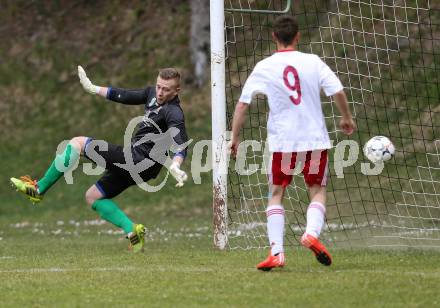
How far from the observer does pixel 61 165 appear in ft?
35.3

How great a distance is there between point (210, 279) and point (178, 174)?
1.59m

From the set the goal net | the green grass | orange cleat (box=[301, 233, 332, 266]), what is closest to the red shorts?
orange cleat (box=[301, 233, 332, 266])

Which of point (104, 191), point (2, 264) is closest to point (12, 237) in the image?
point (104, 191)

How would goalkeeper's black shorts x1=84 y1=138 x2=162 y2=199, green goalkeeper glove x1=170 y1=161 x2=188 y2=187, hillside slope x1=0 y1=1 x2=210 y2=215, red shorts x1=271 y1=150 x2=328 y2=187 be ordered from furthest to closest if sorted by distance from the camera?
hillside slope x1=0 y1=1 x2=210 y2=215, goalkeeper's black shorts x1=84 y1=138 x2=162 y2=199, green goalkeeper glove x1=170 y1=161 x2=188 y2=187, red shorts x1=271 y1=150 x2=328 y2=187

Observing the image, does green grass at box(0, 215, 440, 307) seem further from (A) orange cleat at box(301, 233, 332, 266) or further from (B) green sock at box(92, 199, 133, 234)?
(B) green sock at box(92, 199, 133, 234)

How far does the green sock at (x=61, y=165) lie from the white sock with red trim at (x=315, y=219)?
3242mm

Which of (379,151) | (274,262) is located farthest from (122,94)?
(274,262)

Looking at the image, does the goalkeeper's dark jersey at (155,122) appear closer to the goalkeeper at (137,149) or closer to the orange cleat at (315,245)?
the goalkeeper at (137,149)

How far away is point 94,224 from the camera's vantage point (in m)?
18.2

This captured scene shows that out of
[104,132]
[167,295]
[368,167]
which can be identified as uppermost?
[104,132]

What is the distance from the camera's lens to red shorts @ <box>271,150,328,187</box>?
8406 millimetres

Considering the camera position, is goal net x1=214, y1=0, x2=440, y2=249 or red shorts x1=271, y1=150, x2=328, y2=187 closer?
red shorts x1=271, y1=150, x2=328, y2=187

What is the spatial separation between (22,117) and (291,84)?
18.0 metres

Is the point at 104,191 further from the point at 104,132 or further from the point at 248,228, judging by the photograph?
the point at 104,132
